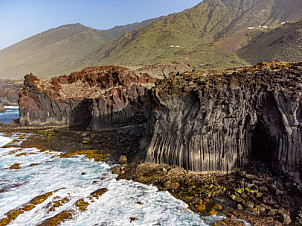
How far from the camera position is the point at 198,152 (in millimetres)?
12695

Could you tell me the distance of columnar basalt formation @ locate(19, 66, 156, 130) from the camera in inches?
1284

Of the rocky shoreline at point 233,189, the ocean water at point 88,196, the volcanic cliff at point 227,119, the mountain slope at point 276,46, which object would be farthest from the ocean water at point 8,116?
the mountain slope at point 276,46

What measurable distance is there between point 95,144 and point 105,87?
21729 mm

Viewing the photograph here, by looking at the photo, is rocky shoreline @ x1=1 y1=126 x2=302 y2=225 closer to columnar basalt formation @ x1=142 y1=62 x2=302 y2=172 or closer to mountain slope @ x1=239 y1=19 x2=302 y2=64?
columnar basalt formation @ x1=142 y1=62 x2=302 y2=172

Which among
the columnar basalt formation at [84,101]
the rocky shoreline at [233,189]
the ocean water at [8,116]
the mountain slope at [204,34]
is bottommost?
the rocky shoreline at [233,189]

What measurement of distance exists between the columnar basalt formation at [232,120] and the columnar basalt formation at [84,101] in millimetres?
18087

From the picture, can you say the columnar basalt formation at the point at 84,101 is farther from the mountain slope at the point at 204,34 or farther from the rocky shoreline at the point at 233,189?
the mountain slope at the point at 204,34

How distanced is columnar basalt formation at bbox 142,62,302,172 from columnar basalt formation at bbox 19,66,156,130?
18087 millimetres

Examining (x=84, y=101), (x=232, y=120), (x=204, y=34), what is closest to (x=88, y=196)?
(x=232, y=120)

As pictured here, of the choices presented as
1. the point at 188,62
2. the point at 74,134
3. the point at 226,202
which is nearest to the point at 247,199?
the point at 226,202

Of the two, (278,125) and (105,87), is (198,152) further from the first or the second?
(105,87)

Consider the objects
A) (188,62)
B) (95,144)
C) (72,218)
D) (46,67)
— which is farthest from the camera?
(46,67)

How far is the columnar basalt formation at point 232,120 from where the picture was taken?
1052 cm

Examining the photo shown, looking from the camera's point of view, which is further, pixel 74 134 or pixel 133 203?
pixel 74 134
